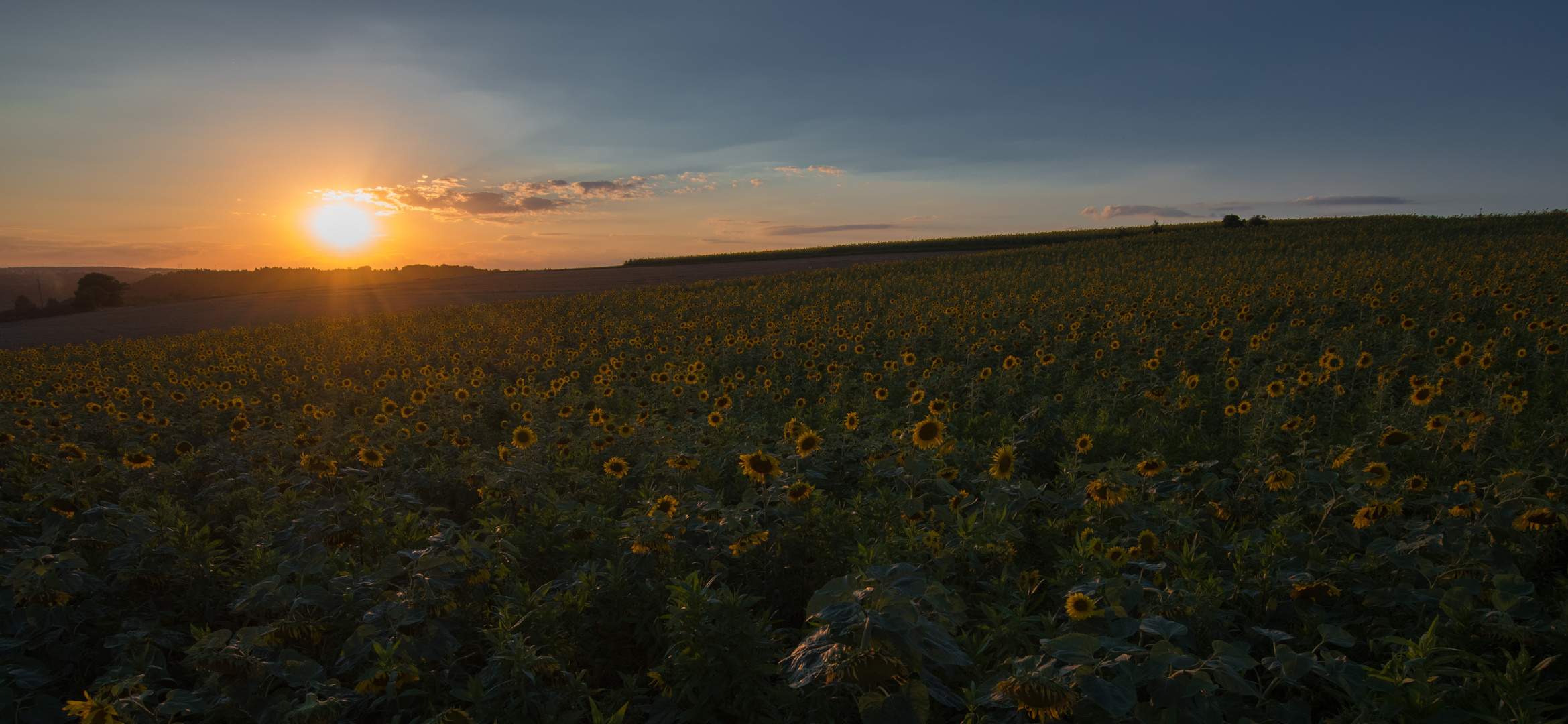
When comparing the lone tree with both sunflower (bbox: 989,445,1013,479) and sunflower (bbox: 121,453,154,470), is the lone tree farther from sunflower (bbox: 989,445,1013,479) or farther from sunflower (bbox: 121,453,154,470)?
sunflower (bbox: 989,445,1013,479)

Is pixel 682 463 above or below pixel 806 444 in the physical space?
below

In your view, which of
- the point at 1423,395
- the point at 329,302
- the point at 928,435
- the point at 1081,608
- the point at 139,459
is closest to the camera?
the point at 1081,608

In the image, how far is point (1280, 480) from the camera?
4012mm

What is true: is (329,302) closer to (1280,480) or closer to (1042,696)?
(1280,480)

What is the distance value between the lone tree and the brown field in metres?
3.46

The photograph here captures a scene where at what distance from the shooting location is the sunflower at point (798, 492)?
3521 millimetres

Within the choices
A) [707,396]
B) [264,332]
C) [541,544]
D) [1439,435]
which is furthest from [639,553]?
[264,332]

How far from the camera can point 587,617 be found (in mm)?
3100

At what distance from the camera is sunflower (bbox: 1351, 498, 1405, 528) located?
3367mm

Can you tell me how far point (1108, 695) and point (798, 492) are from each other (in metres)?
1.95

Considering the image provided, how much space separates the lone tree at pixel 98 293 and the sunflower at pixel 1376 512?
5353 centimetres

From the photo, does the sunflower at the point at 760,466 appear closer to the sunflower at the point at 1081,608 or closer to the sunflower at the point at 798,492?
the sunflower at the point at 798,492

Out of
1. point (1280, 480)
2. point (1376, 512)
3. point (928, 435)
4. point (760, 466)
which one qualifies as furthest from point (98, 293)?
point (1376, 512)

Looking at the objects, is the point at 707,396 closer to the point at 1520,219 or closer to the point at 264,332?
the point at 264,332
